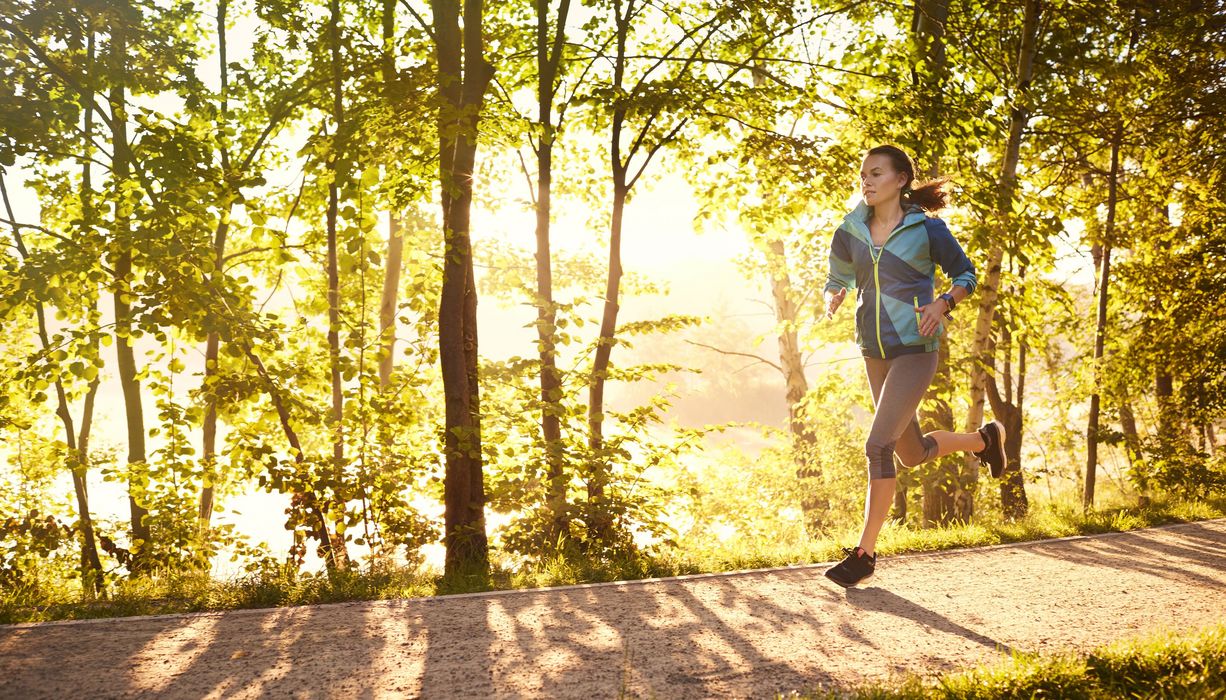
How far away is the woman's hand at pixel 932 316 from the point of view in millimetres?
4094

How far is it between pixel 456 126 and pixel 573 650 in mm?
3581

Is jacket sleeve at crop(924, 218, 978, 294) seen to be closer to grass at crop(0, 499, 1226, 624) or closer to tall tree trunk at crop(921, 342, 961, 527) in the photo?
grass at crop(0, 499, 1226, 624)

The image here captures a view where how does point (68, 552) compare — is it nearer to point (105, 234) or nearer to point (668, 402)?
point (105, 234)

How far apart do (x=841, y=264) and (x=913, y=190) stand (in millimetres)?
552

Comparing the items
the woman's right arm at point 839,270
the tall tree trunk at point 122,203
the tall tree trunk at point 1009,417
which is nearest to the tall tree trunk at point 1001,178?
the tall tree trunk at point 1009,417

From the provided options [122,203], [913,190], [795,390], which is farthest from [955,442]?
[795,390]

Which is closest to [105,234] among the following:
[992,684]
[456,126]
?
[456,126]

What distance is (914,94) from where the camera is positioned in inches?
289

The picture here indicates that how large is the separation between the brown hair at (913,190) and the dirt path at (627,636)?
6.88ft

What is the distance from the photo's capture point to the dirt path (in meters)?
3.01

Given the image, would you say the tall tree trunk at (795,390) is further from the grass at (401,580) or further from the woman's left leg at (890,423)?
the woman's left leg at (890,423)

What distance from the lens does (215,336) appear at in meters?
9.30

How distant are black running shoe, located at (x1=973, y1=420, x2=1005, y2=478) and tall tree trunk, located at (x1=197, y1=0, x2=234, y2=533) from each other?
16.9 ft

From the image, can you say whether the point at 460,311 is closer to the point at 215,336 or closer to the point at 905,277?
the point at 905,277
